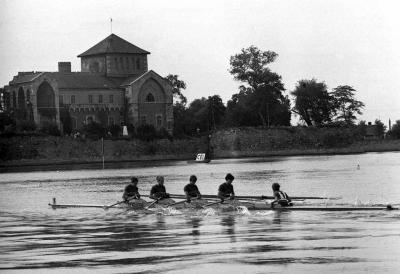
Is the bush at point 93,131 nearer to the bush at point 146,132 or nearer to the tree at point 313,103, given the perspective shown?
the bush at point 146,132

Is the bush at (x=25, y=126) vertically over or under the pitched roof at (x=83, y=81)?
under

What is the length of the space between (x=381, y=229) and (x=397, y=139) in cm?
17179

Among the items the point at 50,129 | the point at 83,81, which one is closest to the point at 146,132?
the point at 83,81

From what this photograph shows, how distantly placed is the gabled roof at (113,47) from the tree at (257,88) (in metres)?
17.8

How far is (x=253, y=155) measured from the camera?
569 ft

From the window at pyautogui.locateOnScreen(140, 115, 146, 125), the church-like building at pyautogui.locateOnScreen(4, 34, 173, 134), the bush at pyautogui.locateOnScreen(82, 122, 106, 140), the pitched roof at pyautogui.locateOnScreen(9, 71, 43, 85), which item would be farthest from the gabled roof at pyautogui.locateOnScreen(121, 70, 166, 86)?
the pitched roof at pyautogui.locateOnScreen(9, 71, 43, 85)

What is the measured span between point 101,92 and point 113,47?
11307 mm

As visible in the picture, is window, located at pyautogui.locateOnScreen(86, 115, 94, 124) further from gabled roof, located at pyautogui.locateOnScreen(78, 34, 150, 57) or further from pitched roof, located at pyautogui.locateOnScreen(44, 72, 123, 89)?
gabled roof, located at pyautogui.locateOnScreen(78, 34, 150, 57)

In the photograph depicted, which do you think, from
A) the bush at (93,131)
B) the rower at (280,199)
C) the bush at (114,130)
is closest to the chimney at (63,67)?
the bush at (93,131)

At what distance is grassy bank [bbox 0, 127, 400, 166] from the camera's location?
144125 millimetres

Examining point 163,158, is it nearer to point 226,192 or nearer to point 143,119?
point 143,119

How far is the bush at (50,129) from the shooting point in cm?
14512

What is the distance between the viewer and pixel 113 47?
16400 cm

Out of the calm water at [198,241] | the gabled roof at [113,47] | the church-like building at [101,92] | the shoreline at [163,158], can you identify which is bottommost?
the calm water at [198,241]
